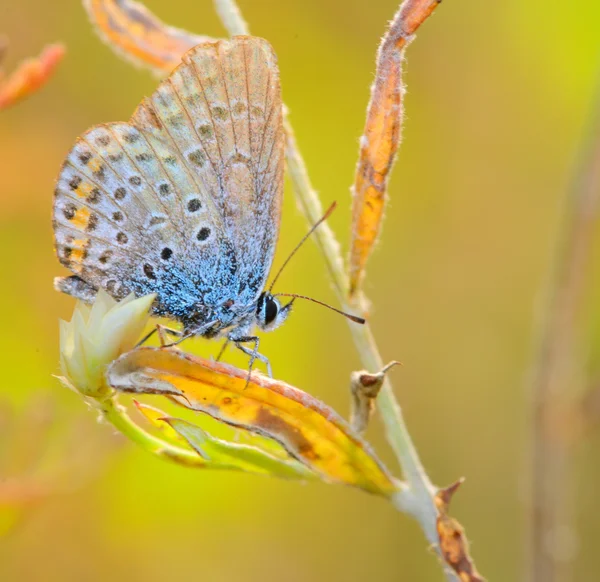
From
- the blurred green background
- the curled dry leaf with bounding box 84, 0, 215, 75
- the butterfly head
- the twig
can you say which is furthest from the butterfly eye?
the blurred green background

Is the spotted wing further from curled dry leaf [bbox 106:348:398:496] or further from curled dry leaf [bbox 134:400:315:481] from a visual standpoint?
curled dry leaf [bbox 134:400:315:481]

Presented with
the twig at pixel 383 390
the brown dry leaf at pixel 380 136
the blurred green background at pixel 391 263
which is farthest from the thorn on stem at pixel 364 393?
the blurred green background at pixel 391 263

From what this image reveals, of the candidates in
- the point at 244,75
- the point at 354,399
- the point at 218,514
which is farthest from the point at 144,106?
the point at 218,514

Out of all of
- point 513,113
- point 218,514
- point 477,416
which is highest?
point 513,113

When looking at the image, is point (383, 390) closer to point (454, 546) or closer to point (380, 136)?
point (454, 546)

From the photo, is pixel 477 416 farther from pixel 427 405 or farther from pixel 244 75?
pixel 244 75

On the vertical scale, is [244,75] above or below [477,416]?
above

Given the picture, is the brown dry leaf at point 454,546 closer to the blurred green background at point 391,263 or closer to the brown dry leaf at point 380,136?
the brown dry leaf at point 380,136
